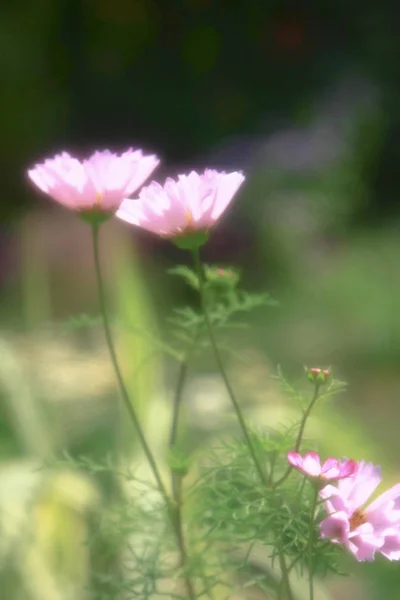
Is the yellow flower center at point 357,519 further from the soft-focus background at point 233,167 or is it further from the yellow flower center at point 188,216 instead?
the soft-focus background at point 233,167

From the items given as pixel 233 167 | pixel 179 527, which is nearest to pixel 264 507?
pixel 179 527

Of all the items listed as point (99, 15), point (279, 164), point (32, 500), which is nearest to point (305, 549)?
point (32, 500)

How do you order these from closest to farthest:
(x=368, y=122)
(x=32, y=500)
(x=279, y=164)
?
(x=32, y=500), (x=279, y=164), (x=368, y=122)

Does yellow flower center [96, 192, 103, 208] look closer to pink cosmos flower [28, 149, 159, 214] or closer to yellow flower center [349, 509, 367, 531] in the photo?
pink cosmos flower [28, 149, 159, 214]

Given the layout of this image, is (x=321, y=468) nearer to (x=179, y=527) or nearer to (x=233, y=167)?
(x=179, y=527)

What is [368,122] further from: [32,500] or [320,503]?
[320,503]

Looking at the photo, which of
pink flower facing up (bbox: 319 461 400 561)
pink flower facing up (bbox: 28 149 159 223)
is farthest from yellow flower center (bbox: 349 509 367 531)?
pink flower facing up (bbox: 28 149 159 223)

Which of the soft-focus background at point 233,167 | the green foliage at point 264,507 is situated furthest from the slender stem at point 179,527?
the soft-focus background at point 233,167
